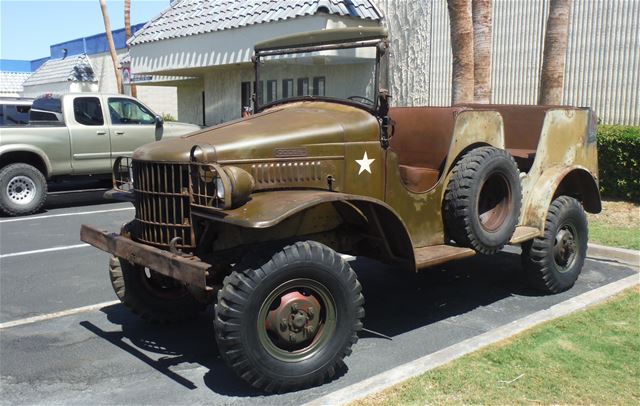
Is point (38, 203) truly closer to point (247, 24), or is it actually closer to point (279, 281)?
point (247, 24)

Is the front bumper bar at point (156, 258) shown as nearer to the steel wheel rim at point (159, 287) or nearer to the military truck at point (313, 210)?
the military truck at point (313, 210)

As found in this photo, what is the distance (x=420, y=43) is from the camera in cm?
1527

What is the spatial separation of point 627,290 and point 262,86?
388 cm

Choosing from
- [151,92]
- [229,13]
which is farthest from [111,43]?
[229,13]

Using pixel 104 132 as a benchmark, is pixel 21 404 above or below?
below

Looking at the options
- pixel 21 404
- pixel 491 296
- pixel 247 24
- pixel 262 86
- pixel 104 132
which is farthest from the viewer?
pixel 247 24

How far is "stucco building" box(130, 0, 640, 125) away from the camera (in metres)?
12.1

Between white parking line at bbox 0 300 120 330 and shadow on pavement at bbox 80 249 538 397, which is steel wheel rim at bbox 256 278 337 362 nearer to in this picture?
shadow on pavement at bbox 80 249 538 397

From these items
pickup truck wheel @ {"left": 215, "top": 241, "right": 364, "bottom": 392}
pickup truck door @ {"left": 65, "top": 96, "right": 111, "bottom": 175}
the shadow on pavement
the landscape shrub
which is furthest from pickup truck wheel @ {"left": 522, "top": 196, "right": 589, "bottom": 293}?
pickup truck door @ {"left": 65, "top": 96, "right": 111, "bottom": 175}

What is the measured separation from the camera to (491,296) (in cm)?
605

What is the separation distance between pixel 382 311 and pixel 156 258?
2.32m

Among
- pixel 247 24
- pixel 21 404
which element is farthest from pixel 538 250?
pixel 247 24

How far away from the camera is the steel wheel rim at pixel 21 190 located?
1047cm

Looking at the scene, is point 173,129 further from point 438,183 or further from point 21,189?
point 438,183
